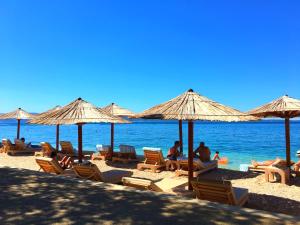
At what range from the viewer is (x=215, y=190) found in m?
5.10

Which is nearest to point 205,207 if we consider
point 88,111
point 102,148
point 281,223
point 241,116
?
point 281,223

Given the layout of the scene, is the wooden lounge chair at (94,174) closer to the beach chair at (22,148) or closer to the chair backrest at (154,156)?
the chair backrest at (154,156)

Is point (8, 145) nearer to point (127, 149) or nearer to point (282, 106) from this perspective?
point (127, 149)

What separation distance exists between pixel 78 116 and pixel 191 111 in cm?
355

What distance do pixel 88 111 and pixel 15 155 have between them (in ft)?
22.8

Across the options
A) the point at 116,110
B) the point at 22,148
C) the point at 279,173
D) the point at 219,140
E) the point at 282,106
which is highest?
the point at 116,110

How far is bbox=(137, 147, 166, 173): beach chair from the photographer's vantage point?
31.1 feet

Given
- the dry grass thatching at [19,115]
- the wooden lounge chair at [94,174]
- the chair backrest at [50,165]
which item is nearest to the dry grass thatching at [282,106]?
the wooden lounge chair at [94,174]

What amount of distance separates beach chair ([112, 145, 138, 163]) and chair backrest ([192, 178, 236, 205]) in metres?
6.15

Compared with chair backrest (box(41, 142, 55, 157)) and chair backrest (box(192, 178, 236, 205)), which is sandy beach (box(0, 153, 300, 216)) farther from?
chair backrest (box(41, 142, 55, 157))

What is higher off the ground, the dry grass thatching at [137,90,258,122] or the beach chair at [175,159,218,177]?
the dry grass thatching at [137,90,258,122]

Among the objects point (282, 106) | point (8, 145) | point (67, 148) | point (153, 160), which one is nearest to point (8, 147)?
point (8, 145)

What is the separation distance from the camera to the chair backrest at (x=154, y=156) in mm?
9505

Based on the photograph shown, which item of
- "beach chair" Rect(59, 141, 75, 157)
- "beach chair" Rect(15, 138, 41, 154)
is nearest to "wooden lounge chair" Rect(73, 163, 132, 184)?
"beach chair" Rect(59, 141, 75, 157)
